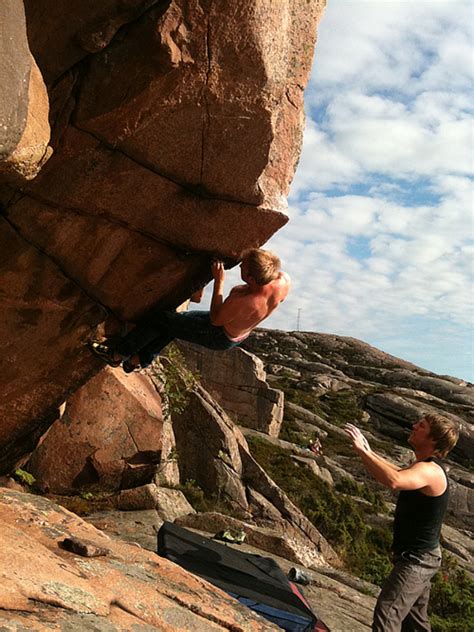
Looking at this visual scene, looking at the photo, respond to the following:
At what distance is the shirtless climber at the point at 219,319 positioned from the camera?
6871 millimetres

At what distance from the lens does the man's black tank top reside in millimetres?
5992

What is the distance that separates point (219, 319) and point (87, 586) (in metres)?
3.45

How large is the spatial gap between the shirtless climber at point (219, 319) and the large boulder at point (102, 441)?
470 centimetres

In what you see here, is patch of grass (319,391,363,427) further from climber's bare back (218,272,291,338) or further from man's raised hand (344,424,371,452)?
man's raised hand (344,424,371,452)

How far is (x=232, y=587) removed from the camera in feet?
27.0

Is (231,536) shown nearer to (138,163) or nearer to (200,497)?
(200,497)

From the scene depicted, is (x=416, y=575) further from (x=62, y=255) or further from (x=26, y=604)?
(x=62, y=255)

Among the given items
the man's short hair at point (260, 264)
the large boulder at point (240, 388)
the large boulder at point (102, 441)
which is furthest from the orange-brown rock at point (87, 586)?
the large boulder at point (240, 388)

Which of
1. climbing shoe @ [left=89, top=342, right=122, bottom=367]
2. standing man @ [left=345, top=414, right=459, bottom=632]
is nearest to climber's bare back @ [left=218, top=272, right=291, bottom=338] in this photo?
climbing shoe @ [left=89, top=342, right=122, bottom=367]

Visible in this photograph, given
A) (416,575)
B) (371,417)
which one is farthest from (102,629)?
(371,417)

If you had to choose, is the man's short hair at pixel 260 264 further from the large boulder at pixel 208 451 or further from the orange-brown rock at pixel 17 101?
the large boulder at pixel 208 451

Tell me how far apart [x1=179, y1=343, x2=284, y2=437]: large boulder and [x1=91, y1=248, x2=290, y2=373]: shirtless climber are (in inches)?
973

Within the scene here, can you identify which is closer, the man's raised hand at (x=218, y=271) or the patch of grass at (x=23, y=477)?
the man's raised hand at (x=218, y=271)

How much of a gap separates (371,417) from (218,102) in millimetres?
47005
